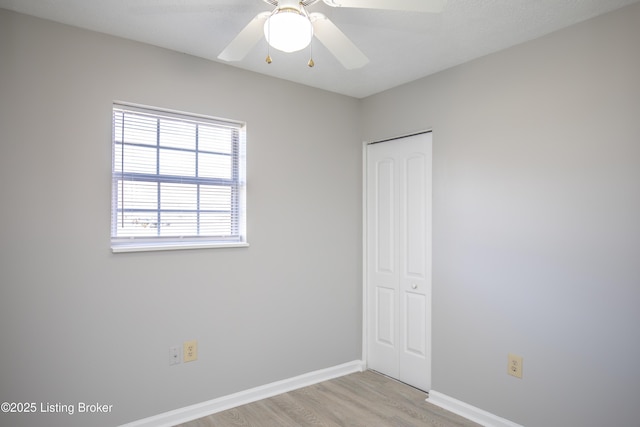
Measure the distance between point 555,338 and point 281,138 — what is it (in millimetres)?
2271

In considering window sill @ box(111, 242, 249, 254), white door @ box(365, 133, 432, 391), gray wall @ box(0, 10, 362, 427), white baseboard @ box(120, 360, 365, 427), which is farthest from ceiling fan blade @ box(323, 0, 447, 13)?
white baseboard @ box(120, 360, 365, 427)

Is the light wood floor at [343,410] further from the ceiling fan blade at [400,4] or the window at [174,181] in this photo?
the ceiling fan blade at [400,4]

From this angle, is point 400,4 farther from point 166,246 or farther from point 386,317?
point 386,317

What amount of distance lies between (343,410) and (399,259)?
1230 millimetres

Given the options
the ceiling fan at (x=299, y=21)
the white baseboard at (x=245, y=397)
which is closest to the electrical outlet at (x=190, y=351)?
the white baseboard at (x=245, y=397)

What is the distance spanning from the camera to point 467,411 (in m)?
2.70

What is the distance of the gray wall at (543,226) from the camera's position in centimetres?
206

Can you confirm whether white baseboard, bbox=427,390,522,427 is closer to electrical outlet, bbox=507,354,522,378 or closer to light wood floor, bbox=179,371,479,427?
light wood floor, bbox=179,371,479,427

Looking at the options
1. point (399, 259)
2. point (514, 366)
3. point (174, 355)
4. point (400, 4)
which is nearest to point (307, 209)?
point (399, 259)

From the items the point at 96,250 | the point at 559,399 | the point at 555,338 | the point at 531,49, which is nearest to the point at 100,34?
the point at 96,250

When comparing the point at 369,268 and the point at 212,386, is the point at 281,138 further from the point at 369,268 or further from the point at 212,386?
the point at 212,386

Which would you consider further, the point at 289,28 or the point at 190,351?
the point at 190,351

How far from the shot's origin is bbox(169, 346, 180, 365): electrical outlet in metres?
2.59

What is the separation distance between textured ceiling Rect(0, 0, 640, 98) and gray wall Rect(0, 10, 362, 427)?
0.59 feet
